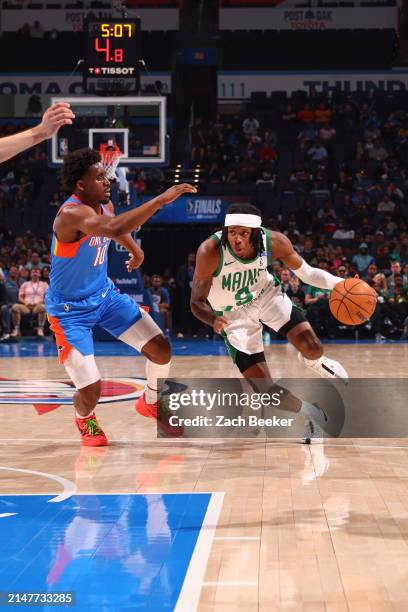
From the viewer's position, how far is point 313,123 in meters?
23.7

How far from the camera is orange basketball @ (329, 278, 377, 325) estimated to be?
658cm

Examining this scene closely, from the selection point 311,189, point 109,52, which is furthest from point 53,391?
point 311,189

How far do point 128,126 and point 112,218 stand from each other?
Answer: 9883 millimetres

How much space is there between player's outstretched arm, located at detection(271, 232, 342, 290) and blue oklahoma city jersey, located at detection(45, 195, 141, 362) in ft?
3.76

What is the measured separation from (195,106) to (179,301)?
8.93m

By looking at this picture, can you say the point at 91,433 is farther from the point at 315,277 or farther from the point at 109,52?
the point at 109,52

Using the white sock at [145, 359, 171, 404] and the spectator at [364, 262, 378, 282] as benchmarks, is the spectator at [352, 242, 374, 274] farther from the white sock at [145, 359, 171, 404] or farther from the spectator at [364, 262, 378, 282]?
the white sock at [145, 359, 171, 404]

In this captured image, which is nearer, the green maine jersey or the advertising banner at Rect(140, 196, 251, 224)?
the green maine jersey

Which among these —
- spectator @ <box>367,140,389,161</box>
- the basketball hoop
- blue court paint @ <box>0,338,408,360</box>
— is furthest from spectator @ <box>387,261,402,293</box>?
spectator @ <box>367,140,389,161</box>

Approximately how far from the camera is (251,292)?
677cm

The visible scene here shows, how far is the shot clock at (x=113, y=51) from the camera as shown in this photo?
48.4 ft

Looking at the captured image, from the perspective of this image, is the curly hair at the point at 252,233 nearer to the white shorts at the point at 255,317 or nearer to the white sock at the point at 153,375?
the white shorts at the point at 255,317

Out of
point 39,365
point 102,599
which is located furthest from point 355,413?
point 39,365

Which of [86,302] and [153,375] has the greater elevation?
[86,302]
